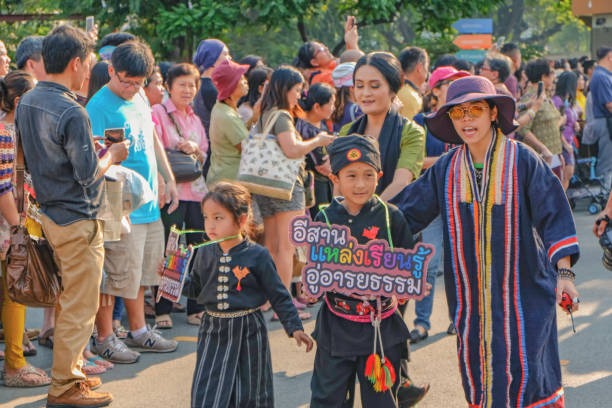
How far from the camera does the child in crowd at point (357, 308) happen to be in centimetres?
393

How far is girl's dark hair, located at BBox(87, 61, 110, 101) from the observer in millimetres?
6109

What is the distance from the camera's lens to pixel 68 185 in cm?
465

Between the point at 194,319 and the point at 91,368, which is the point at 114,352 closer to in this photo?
the point at 91,368

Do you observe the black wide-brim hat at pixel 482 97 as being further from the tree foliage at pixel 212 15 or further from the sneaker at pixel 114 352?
the tree foliage at pixel 212 15

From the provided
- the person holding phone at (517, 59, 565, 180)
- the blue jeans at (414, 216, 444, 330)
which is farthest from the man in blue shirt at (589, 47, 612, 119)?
the blue jeans at (414, 216, 444, 330)

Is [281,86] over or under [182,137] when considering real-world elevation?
over

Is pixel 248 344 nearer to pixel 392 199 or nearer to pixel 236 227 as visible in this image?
pixel 236 227

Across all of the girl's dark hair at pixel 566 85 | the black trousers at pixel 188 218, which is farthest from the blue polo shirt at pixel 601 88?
the black trousers at pixel 188 218

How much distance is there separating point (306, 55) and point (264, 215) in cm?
293

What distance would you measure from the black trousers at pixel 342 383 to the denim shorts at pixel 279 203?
2.70 meters

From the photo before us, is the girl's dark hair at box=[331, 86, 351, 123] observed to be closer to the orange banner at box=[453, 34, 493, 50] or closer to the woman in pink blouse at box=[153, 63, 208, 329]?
the woman in pink blouse at box=[153, 63, 208, 329]

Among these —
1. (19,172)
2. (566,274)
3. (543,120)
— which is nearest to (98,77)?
(19,172)

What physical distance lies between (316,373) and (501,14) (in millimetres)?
48259

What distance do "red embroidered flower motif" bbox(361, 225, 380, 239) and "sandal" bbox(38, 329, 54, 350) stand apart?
316cm
